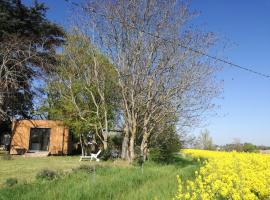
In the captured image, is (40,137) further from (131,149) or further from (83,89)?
(131,149)

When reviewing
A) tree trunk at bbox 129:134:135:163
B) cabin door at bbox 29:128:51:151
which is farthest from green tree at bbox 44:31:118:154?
tree trunk at bbox 129:134:135:163

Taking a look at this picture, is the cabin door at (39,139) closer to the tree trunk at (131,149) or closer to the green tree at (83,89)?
the green tree at (83,89)

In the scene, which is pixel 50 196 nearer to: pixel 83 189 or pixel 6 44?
pixel 83 189

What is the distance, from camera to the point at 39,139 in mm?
28000

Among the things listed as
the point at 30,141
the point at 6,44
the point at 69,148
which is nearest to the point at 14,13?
the point at 6,44

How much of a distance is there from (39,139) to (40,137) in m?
0.18

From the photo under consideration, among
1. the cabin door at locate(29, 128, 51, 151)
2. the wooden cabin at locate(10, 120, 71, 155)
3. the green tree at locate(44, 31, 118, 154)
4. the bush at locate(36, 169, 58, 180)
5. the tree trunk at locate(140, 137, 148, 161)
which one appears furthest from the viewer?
the cabin door at locate(29, 128, 51, 151)

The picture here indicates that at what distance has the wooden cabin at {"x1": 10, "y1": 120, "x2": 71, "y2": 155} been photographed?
89.0 feet

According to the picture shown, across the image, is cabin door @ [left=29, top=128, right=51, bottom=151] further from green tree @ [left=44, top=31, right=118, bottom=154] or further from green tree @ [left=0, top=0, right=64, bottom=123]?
green tree @ [left=0, top=0, right=64, bottom=123]

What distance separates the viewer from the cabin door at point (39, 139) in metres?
27.7

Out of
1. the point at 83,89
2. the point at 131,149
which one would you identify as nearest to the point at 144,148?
the point at 131,149

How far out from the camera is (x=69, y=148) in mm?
29906

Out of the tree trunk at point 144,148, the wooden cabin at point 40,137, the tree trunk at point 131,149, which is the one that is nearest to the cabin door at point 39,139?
the wooden cabin at point 40,137

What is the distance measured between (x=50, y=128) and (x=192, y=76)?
13237mm
